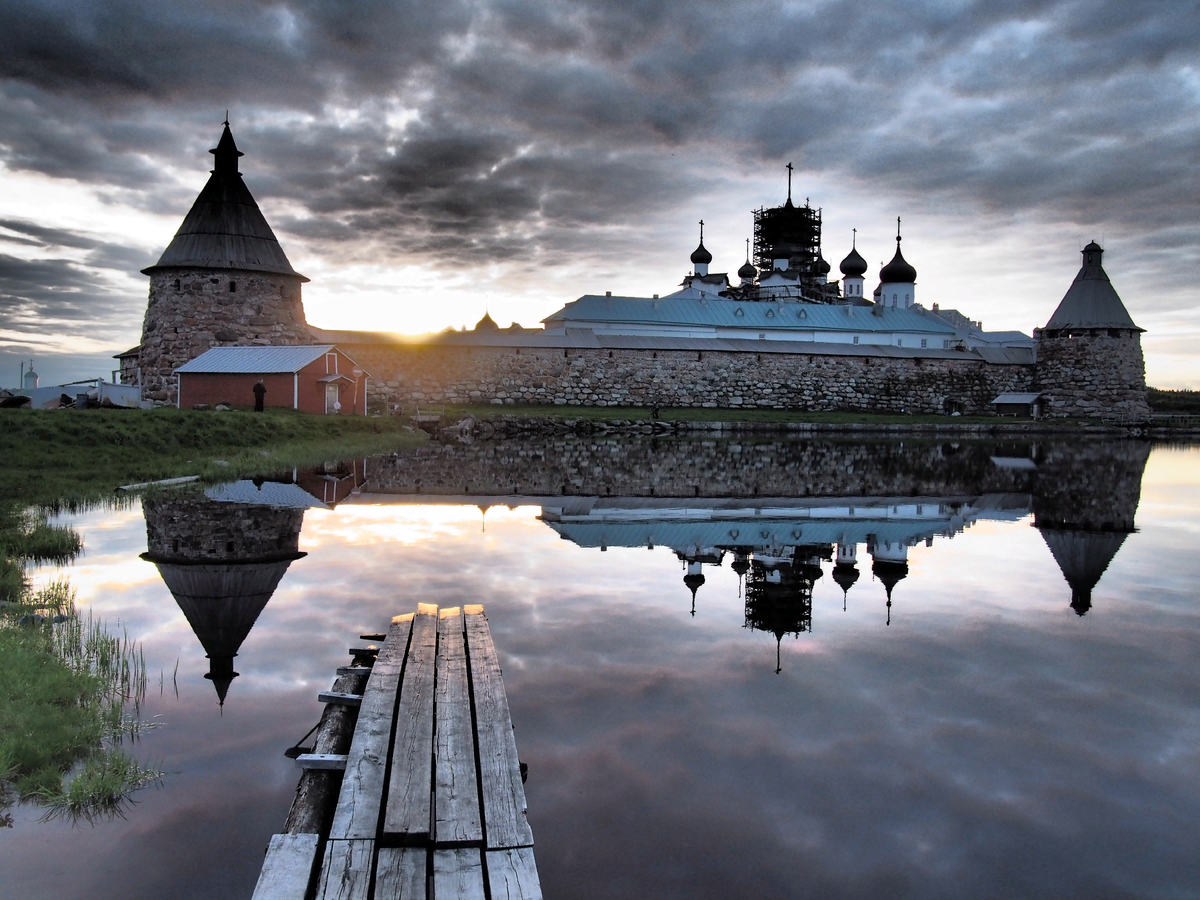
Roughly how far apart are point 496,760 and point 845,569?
5.11 metres

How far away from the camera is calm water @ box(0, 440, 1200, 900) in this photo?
296 centimetres

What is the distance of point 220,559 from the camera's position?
734 cm

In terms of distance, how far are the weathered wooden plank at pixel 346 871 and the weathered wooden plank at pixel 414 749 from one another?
0.10 metres

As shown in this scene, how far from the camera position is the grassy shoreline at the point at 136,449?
11492mm

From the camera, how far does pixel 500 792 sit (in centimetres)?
294

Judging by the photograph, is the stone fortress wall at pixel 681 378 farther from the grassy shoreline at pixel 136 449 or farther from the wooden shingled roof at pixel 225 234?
the grassy shoreline at pixel 136 449

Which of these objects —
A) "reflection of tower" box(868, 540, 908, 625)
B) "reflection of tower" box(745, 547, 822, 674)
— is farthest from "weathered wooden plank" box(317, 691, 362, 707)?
"reflection of tower" box(868, 540, 908, 625)

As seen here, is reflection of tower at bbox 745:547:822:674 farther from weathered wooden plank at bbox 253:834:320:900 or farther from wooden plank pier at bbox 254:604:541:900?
weathered wooden plank at bbox 253:834:320:900

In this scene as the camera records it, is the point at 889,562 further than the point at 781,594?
Yes

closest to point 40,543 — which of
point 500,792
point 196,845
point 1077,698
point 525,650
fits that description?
point 525,650

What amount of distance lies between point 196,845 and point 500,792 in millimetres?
1032

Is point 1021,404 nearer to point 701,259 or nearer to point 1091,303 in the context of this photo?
point 1091,303

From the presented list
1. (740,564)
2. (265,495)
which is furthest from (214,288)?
(740,564)

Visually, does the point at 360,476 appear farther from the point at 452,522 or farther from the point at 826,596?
the point at 826,596
